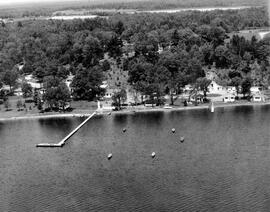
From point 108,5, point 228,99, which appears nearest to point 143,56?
point 228,99

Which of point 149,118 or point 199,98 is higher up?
point 199,98

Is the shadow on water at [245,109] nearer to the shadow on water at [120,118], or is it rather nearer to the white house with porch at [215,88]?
the white house with porch at [215,88]

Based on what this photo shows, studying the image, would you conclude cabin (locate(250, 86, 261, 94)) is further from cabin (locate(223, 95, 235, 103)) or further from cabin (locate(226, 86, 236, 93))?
cabin (locate(223, 95, 235, 103))

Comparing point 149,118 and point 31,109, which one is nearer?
point 149,118

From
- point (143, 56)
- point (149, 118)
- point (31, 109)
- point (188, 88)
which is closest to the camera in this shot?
point (149, 118)

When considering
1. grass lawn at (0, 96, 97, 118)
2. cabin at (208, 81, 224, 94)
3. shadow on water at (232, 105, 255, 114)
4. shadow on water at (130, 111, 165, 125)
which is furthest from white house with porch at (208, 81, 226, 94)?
grass lawn at (0, 96, 97, 118)

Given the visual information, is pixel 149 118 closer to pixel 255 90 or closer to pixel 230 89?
pixel 230 89
